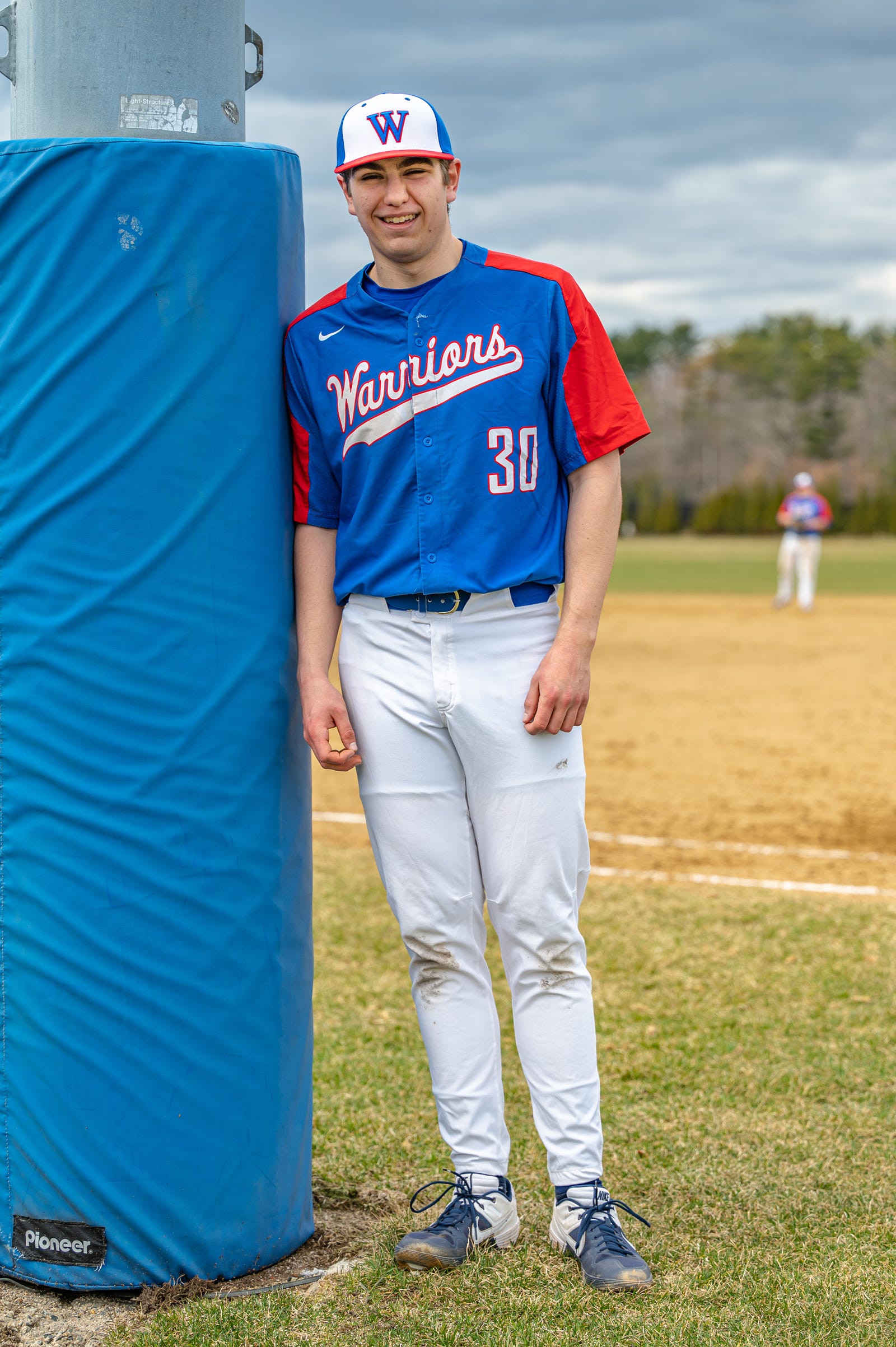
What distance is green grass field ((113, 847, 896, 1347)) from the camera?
278 cm

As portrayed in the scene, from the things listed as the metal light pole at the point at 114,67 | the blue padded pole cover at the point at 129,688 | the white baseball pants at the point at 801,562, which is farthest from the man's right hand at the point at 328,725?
the white baseball pants at the point at 801,562

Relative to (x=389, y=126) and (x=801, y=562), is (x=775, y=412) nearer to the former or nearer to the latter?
(x=801, y=562)

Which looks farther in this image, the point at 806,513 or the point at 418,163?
the point at 806,513

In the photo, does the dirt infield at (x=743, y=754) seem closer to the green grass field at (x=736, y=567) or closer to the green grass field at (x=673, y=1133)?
the green grass field at (x=673, y=1133)

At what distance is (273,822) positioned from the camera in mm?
2969

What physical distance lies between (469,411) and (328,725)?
699 mm

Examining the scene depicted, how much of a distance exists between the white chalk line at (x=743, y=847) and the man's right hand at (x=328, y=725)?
4.71 m

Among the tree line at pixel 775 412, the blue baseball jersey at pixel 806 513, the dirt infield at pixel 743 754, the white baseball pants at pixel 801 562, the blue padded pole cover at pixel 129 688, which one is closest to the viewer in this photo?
the blue padded pole cover at pixel 129 688

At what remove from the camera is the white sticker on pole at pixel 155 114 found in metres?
2.81

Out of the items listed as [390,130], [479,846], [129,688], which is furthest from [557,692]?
[390,130]

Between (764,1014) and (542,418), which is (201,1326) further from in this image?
(764,1014)

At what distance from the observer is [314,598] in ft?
9.95

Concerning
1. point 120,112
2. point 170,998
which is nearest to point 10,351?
point 120,112

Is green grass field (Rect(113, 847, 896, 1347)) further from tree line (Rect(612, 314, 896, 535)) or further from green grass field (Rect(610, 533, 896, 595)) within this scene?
tree line (Rect(612, 314, 896, 535))
